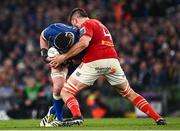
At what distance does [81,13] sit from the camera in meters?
14.6

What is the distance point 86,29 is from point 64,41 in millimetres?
546

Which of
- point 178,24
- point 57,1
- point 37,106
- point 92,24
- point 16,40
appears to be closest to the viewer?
point 92,24

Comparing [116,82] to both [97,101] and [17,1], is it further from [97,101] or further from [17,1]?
[17,1]

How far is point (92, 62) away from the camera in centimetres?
1445

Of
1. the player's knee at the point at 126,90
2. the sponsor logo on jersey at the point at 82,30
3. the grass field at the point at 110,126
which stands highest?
the sponsor logo on jersey at the point at 82,30

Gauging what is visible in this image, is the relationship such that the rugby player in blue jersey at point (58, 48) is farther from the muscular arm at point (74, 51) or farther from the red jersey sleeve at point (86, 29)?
the red jersey sleeve at point (86, 29)

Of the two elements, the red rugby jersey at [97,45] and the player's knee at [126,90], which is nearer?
the red rugby jersey at [97,45]

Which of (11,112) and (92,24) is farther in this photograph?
(11,112)

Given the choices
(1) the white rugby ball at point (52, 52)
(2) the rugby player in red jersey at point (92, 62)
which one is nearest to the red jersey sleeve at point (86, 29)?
(2) the rugby player in red jersey at point (92, 62)

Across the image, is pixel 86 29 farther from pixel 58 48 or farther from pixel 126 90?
pixel 126 90

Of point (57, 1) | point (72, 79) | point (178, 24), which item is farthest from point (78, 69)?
point (57, 1)

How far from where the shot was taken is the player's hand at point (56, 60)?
14500mm

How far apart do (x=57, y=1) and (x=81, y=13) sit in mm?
16163

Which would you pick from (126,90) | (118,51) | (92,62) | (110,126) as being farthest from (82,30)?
(118,51)
